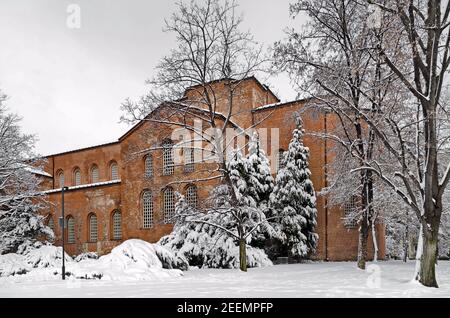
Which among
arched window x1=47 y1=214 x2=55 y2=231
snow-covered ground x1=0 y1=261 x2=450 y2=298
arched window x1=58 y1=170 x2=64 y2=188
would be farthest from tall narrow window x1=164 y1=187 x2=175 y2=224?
arched window x1=58 y1=170 x2=64 y2=188

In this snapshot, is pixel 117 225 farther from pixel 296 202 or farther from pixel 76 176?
pixel 296 202

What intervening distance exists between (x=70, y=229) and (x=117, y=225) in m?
5.71

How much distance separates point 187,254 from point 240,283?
8.69 metres

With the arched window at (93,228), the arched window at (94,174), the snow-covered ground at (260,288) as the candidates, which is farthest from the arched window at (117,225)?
the snow-covered ground at (260,288)

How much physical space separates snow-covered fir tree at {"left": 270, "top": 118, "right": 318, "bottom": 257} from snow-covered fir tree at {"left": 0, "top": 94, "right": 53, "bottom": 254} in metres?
15.0

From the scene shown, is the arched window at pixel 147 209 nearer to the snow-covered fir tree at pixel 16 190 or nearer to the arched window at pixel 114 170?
the snow-covered fir tree at pixel 16 190

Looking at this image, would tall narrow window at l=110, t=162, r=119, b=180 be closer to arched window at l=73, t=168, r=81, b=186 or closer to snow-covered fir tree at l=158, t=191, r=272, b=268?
arched window at l=73, t=168, r=81, b=186

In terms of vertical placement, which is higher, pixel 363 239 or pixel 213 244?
pixel 363 239

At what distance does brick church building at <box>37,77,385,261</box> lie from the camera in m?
27.9

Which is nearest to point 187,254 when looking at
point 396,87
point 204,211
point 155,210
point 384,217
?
point 204,211

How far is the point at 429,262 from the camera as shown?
41.9 ft

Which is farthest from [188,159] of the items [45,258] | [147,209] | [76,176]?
[76,176]

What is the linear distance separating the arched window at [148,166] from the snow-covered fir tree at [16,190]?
7.56 meters
